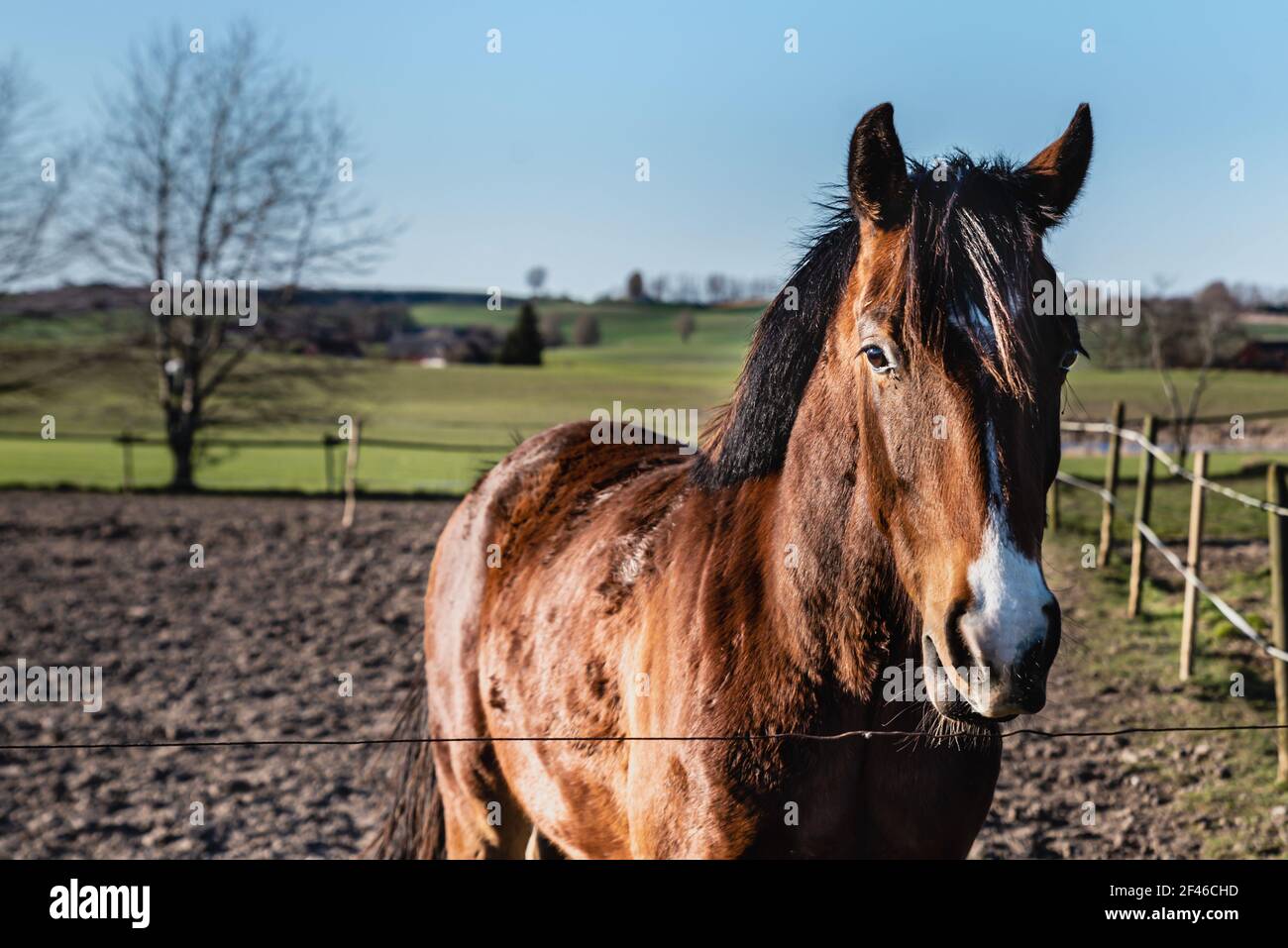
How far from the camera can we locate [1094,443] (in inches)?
979

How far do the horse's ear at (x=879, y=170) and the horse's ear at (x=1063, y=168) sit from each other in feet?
1.02

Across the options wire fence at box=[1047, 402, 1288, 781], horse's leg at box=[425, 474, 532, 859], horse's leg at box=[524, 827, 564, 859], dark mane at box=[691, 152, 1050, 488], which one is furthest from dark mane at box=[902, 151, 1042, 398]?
horse's leg at box=[524, 827, 564, 859]

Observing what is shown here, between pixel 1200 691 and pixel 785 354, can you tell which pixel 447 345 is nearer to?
pixel 1200 691

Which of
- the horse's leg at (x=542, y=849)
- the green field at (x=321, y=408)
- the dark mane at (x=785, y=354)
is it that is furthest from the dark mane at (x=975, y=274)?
the green field at (x=321, y=408)

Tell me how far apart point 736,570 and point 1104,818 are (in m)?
4.18

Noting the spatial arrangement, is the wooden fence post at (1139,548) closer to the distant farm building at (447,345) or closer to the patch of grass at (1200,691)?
the patch of grass at (1200,691)

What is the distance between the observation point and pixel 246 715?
738cm

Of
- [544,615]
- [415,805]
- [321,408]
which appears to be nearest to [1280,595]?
[544,615]

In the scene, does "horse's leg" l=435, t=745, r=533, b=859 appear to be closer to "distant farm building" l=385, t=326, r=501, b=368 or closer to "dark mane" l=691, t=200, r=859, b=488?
"dark mane" l=691, t=200, r=859, b=488

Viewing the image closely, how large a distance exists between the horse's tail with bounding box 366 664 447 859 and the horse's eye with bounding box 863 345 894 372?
2.62 m

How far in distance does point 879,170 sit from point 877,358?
434 millimetres

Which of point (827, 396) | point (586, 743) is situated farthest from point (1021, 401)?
point (586, 743)

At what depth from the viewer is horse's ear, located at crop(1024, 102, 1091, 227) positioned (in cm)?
229

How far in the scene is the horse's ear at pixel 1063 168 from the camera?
229 centimetres
